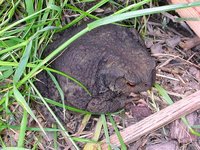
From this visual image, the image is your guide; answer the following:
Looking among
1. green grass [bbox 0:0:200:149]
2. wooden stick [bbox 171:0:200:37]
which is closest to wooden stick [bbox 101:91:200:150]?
green grass [bbox 0:0:200:149]

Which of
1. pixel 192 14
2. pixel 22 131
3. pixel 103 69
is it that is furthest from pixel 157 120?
pixel 22 131

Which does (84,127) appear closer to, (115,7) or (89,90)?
(89,90)

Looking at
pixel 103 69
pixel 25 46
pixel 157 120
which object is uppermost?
pixel 25 46

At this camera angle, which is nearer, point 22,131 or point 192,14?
point 22,131

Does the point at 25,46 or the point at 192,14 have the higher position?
the point at 192,14

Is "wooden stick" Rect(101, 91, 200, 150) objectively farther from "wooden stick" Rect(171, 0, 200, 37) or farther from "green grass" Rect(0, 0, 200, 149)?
"wooden stick" Rect(171, 0, 200, 37)

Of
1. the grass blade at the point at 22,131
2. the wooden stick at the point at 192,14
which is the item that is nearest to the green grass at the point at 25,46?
the grass blade at the point at 22,131

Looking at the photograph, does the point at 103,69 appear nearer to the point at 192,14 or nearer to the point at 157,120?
the point at 157,120
